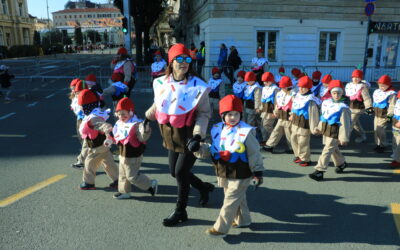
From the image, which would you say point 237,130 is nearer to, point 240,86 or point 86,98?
point 86,98

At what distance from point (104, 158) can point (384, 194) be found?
4.09 m

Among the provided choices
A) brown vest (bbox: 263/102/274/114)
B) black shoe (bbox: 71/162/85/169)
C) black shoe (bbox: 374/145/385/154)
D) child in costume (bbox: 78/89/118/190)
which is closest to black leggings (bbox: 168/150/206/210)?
child in costume (bbox: 78/89/118/190)

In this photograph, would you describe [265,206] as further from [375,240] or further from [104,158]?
[104,158]

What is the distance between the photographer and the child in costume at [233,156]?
3484mm

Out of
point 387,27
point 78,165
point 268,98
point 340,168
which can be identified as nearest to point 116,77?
point 78,165

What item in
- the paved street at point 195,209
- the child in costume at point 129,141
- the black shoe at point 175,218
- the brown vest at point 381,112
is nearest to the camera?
the paved street at point 195,209

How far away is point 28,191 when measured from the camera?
4.86 meters

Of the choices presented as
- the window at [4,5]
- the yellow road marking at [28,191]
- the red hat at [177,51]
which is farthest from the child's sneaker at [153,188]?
the window at [4,5]

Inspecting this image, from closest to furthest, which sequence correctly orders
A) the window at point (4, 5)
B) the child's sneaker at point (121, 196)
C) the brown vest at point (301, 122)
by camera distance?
the child's sneaker at point (121, 196) → the brown vest at point (301, 122) → the window at point (4, 5)

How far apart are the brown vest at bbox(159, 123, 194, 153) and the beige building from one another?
6456 cm

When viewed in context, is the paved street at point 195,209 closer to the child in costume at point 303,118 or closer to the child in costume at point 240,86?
the child in costume at point 303,118

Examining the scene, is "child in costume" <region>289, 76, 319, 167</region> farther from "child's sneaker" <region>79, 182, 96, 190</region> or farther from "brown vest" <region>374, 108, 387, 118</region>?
"child's sneaker" <region>79, 182, 96, 190</region>

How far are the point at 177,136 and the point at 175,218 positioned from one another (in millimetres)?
1029

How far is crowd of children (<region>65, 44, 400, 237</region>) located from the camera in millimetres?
3535
